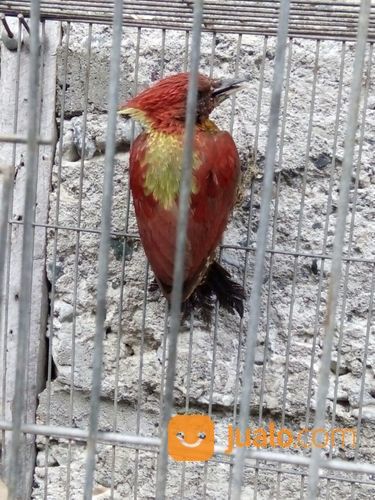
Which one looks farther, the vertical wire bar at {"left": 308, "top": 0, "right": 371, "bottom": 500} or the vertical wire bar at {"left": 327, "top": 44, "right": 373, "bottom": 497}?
the vertical wire bar at {"left": 327, "top": 44, "right": 373, "bottom": 497}

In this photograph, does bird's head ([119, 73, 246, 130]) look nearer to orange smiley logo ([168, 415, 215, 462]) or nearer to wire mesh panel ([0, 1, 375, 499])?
wire mesh panel ([0, 1, 375, 499])

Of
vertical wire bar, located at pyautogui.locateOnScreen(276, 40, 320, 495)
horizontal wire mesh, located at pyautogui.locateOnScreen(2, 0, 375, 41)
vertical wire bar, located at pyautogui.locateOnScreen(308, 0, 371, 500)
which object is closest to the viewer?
vertical wire bar, located at pyautogui.locateOnScreen(308, 0, 371, 500)

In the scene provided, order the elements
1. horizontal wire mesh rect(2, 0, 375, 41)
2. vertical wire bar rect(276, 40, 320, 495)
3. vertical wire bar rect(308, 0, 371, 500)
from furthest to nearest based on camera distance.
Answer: vertical wire bar rect(276, 40, 320, 495) < horizontal wire mesh rect(2, 0, 375, 41) < vertical wire bar rect(308, 0, 371, 500)

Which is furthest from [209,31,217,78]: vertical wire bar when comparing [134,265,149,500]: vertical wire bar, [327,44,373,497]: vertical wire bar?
[134,265,149,500]: vertical wire bar

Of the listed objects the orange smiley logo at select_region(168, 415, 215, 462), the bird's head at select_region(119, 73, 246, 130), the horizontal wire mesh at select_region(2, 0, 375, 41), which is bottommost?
the orange smiley logo at select_region(168, 415, 215, 462)

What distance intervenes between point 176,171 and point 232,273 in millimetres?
309

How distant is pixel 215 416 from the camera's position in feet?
4.15

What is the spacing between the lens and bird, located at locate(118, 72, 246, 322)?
3.21 ft

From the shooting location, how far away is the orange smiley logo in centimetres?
120

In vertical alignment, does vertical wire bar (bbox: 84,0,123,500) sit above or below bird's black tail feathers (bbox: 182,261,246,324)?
above

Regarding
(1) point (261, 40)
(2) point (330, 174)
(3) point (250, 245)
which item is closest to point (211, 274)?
(3) point (250, 245)

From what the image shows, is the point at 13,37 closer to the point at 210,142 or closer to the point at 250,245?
the point at 210,142

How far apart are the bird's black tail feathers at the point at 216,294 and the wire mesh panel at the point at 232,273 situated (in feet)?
0.10

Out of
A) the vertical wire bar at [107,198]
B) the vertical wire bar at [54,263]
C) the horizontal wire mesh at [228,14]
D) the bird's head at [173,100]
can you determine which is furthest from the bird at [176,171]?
the vertical wire bar at [107,198]
